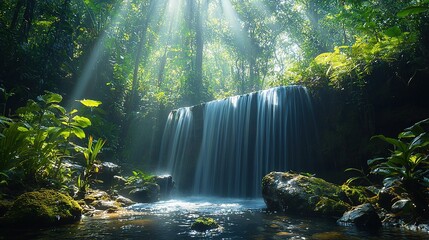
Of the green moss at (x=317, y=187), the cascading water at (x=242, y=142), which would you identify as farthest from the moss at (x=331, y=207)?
the cascading water at (x=242, y=142)

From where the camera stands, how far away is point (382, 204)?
5238mm

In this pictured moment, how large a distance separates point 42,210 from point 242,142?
7966mm

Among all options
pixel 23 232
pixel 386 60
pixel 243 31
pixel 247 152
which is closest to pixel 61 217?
pixel 23 232

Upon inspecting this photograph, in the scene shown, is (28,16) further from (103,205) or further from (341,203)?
(341,203)

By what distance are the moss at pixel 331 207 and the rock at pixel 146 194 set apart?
5394 millimetres

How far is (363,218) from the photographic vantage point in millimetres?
4730

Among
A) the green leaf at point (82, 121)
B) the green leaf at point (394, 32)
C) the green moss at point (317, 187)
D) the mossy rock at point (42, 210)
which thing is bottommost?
the mossy rock at point (42, 210)

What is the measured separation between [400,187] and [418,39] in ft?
15.7

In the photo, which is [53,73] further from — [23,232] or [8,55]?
[23,232]

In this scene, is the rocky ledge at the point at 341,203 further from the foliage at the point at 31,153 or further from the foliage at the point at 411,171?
the foliage at the point at 31,153

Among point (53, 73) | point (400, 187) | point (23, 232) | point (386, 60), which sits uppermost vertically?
point (53, 73)

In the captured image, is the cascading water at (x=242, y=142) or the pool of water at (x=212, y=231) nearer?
the pool of water at (x=212, y=231)

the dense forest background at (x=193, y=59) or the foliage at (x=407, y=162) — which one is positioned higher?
the dense forest background at (x=193, y=59)

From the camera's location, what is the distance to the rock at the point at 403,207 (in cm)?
445
